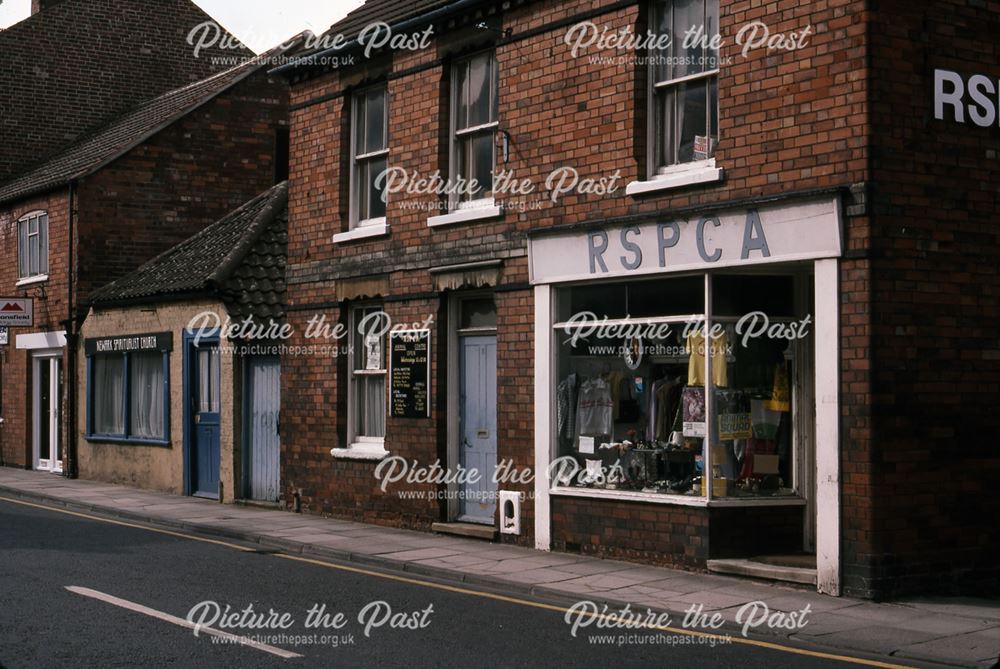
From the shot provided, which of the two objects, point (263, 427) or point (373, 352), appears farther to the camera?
point (263, 427)

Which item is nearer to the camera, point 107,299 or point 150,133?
point 107,299

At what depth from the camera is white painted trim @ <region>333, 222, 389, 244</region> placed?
655 inches

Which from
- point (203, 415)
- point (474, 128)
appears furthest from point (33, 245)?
point (474, 128)

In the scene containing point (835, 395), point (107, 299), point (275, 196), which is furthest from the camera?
point (107, 299)

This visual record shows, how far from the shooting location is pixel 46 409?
27.3 metres

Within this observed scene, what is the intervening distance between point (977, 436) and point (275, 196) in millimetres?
14097

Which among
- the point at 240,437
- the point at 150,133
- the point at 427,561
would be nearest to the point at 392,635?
the point at 427,561

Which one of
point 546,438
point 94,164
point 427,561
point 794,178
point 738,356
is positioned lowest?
point 427,561

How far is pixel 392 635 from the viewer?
9.27 meters

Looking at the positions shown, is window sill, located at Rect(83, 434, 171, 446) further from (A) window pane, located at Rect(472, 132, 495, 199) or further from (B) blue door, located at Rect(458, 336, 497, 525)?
(A) window pane, located at Rect(472, 132, 495, 199)

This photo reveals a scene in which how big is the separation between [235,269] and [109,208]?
656 cm

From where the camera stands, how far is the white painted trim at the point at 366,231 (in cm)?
1664

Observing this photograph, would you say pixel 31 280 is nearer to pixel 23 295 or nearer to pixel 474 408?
pixel 23 295

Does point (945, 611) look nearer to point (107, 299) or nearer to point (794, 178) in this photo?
point (794, 178)
